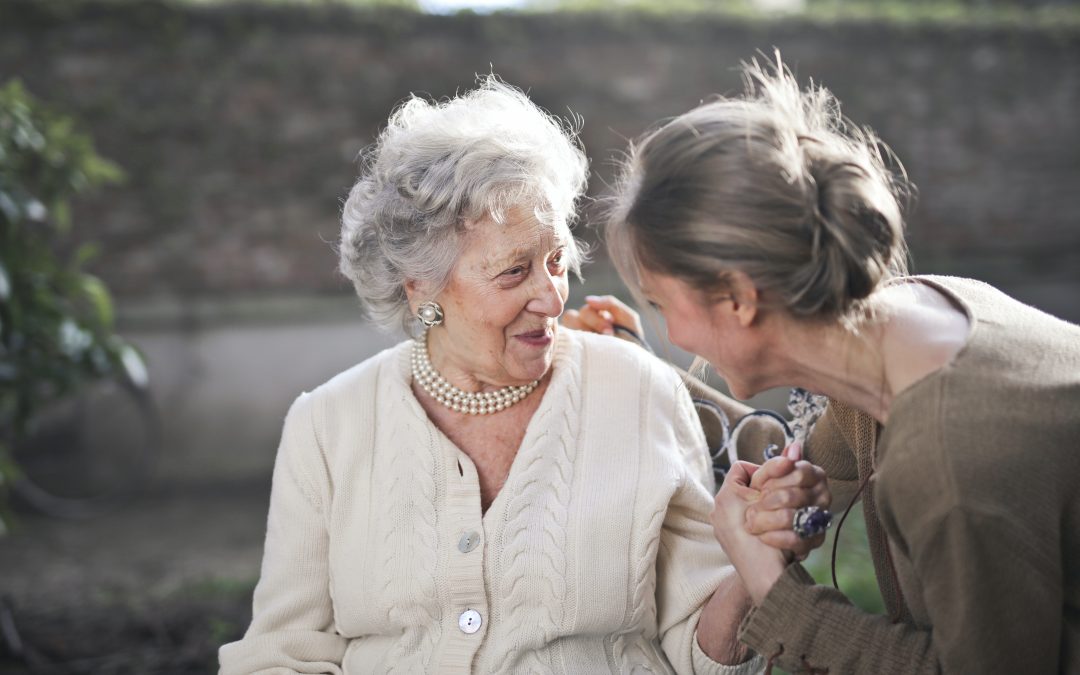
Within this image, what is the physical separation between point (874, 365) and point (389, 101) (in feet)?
19.8

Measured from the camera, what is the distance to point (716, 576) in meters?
2.35

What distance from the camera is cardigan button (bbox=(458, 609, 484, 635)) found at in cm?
226

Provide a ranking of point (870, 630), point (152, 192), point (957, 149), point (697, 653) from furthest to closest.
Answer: point (957, 149)
point (152, 192)
point (697, 653)
point (870, 630)

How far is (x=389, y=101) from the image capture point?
7402 millimetres

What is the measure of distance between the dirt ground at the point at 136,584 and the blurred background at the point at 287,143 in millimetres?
37

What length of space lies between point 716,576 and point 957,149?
23.4ft

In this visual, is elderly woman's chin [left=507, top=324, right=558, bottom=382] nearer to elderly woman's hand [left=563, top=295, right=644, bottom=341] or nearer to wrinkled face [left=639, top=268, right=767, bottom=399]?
elderly woman's hand [left=563, top=295, right=644, bottom=341]

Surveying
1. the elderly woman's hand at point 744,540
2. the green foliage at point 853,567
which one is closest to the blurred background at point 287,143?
the green foliage at point 853,567

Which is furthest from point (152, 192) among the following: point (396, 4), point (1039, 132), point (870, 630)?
point (1039, 132)

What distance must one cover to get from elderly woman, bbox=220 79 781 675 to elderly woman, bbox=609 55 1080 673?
0.37 meters

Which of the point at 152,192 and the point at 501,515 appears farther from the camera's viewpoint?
the point at 152,192

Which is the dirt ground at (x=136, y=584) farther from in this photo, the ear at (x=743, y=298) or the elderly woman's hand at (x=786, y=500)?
the ear at (x=743, y=298)

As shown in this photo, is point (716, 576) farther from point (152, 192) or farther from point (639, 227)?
point (152, 192)

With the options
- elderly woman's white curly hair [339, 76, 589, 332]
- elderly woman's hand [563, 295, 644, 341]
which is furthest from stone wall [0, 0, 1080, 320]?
elderly woman's white curly hair [339, 76, 589, 332]
